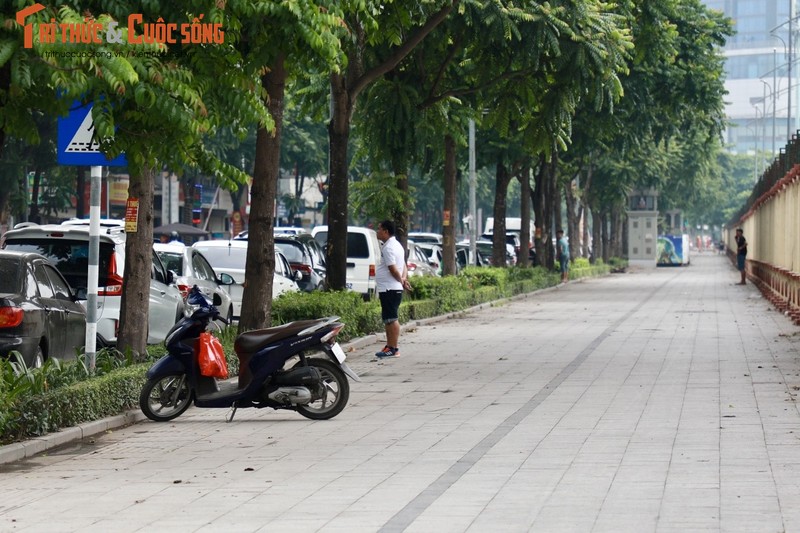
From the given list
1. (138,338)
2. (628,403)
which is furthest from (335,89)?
(628,403)

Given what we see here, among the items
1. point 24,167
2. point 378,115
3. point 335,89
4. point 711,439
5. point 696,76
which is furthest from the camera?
point 24,167

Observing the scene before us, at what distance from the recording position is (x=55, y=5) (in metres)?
9.14

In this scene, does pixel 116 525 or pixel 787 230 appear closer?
pixel 116 525

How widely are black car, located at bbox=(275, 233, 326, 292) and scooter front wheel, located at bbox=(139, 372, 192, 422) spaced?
1564cm

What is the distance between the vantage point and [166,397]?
42.5ft

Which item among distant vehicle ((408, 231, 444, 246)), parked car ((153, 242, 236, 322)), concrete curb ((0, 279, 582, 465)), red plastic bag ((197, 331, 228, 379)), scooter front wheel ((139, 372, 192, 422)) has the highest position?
distant vehicle ((408, 231, 444, 246))

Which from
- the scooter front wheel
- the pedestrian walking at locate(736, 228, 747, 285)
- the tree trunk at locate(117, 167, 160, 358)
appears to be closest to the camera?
the scooter front wheel

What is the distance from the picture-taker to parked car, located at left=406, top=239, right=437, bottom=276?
36406 millimetres

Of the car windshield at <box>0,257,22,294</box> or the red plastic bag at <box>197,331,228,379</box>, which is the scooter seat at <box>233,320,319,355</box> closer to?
the red plastic bag at <box>197,331,228,379</box>

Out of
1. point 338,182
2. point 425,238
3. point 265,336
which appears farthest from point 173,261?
point 425,238

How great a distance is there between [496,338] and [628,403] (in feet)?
31.8

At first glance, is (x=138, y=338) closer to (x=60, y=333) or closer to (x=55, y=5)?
(x=60, y=333)

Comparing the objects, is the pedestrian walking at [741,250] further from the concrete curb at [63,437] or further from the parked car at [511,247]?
the concrete curb at [63,437]

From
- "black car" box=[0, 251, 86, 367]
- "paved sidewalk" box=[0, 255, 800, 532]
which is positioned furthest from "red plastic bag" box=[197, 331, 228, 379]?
"black car" box=[0, 251, 86, 367]
